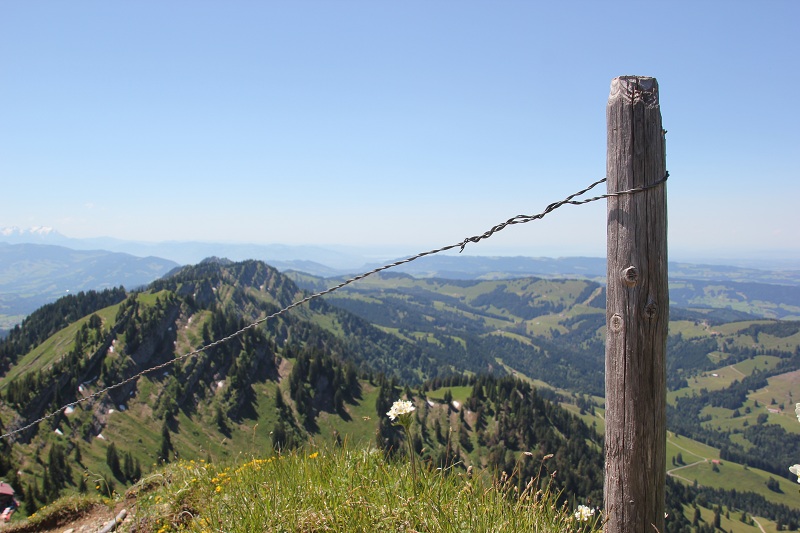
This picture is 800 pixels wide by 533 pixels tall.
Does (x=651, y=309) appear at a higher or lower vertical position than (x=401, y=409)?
higher

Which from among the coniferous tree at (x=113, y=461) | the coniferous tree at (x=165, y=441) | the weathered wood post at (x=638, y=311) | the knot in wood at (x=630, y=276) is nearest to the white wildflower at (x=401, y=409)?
the weathered wood post at (x=638, y=311)

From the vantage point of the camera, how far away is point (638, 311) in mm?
4305

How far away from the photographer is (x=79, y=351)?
156m

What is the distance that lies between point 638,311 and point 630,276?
33 cm

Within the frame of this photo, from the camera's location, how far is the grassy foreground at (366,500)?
15.4 feet

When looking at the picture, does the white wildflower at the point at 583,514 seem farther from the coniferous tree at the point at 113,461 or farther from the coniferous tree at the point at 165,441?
the coniferous tree at the point at 165,441

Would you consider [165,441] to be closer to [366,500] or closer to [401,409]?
[366,500]

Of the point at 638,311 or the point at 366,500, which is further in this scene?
the point at 366,500

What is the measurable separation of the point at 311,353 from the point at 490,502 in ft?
653

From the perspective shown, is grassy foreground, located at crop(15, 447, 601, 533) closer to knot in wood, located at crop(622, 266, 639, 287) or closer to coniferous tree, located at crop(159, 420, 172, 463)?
knot in wood, located at crop(622, 266, 639, 287)

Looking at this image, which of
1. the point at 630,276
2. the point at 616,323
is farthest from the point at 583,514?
the point at 630,276

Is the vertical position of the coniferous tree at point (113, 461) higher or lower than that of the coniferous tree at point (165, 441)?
higher

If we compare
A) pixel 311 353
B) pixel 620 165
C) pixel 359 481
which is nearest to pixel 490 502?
pixel 359 481

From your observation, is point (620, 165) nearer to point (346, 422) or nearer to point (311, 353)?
point (346, 422)
